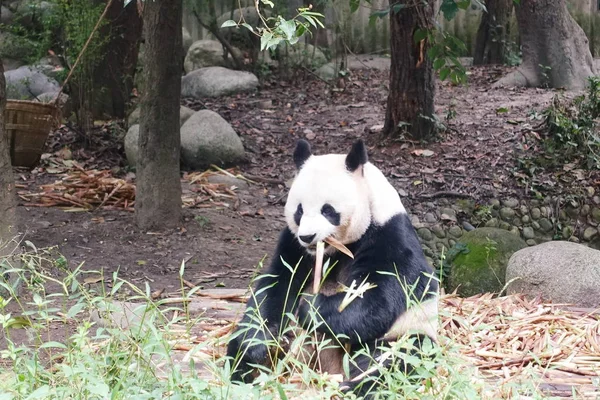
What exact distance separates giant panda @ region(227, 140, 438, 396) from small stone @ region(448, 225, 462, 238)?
3936mm

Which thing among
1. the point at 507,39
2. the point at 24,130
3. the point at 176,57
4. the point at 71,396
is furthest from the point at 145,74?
the point at 507,39

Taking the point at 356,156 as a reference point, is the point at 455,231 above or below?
below

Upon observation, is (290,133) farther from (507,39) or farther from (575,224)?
(507,39)

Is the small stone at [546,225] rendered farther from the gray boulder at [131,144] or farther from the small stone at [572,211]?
the gray boulder at [131,144]

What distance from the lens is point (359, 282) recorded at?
3.49 metres

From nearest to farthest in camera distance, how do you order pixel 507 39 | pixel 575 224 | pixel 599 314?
pixel 599 314 → pixel 575 224 → pixel 507 39

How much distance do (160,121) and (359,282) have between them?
3618 mm

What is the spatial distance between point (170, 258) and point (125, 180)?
86.4 inches

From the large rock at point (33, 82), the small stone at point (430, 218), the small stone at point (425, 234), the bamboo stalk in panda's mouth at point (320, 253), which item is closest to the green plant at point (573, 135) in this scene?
the small stone at point (430, 218)

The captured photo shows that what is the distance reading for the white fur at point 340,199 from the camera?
3.45 metres

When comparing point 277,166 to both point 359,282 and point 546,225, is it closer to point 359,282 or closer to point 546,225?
point 546,225

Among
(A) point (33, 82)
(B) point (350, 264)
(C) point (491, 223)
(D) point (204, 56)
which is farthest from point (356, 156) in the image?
(D) point (204, 56)

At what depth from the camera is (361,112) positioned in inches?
398

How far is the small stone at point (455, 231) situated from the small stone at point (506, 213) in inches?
20.5
